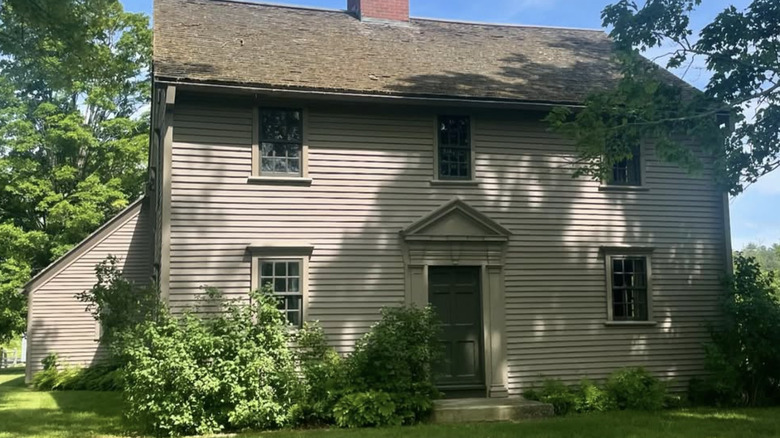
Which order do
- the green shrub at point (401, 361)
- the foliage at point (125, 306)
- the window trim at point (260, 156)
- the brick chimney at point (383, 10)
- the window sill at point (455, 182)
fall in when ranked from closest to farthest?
the green shrub at point (401, 361) < the foliage at point (125, 306) < the window trim at point (260, 156) < the window sill at point (455, 182) < the brick chimney at point (383, 10)

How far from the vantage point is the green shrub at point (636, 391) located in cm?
1277

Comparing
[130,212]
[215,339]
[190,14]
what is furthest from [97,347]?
[215,339]

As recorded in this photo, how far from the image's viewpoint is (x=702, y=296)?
14.6 meters

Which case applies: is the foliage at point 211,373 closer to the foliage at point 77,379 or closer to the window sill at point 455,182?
the window sill at point 455,182

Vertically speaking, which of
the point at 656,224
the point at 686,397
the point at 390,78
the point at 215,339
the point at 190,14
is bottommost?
the point at 686,397

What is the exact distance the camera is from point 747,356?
43.5ft

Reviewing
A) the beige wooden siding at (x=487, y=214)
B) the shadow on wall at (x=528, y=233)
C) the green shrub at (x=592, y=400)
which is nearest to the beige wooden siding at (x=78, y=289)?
the beige wooden siding at (x=487, y=214)

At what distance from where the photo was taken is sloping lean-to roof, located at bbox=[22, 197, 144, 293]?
20828 millimetres

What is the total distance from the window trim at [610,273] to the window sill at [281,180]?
232 inches

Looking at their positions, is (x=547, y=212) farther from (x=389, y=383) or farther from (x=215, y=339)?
(x=215, y=339)

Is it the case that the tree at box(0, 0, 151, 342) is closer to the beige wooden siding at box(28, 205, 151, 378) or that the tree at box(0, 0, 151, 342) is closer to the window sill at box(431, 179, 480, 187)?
the beige wooden siding at box(28, 205, 151, 378)

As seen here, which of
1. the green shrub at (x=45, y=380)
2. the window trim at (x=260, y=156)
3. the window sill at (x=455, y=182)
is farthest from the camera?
the green shrub at (x=45, y=380)

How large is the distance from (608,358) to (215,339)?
294 inches

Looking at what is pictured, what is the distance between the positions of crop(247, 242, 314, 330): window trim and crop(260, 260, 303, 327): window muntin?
0.06 metres
